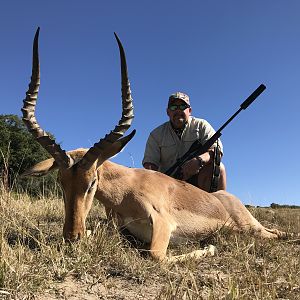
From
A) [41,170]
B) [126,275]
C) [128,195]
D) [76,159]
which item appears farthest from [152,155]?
[126,275]

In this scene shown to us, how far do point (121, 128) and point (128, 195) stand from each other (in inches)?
33.4

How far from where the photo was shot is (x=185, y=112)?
26.7ft

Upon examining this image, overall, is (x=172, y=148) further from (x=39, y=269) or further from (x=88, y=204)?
(x=39, y=269)

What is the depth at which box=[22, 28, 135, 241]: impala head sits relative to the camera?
4.50 metres

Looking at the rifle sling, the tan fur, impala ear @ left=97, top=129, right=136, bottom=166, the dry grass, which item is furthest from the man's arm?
the dry grass

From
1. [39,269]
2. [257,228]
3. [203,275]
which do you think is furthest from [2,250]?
[257,228]

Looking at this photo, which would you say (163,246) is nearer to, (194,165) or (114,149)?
(114,149)

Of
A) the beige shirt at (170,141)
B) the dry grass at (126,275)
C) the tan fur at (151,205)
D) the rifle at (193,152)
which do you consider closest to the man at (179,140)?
the beige shirt at (170,141)

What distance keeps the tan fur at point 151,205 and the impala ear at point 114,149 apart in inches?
4.7

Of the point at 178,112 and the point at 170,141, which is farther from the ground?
the point at 178,112

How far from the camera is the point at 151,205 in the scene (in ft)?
17.5

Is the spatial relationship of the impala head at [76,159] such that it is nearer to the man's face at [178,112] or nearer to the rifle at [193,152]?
the rifle at [193,152]

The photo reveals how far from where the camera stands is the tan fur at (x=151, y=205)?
15.1ft

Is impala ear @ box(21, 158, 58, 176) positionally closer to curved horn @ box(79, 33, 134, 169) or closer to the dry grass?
curved horn @ box(79, 33, 134, 169)
